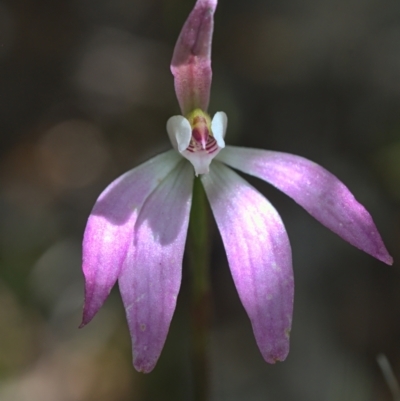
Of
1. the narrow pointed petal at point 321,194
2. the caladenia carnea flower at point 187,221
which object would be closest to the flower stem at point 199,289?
the caladenia carnea flower at point 187,221

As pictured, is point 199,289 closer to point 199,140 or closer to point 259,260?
point 259,260

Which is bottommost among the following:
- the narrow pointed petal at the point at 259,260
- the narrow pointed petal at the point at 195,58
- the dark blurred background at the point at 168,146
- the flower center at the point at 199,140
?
the dark blurred background at the point at 168,146

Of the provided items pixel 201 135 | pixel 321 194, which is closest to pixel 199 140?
pixel 201 135

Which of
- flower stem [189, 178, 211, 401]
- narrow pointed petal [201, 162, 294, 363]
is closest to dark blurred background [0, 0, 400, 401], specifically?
flower stem [189, 178, 211, 401]

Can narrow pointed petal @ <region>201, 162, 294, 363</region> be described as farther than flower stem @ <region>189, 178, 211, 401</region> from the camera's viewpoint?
No

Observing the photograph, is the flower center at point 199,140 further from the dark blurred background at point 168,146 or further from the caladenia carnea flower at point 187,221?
the dark blurred background at point 168,146

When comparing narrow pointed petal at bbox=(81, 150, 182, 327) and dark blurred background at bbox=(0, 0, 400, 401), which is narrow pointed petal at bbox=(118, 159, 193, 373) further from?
dark blurred background at bbox=(0, 0, 400, 401)
